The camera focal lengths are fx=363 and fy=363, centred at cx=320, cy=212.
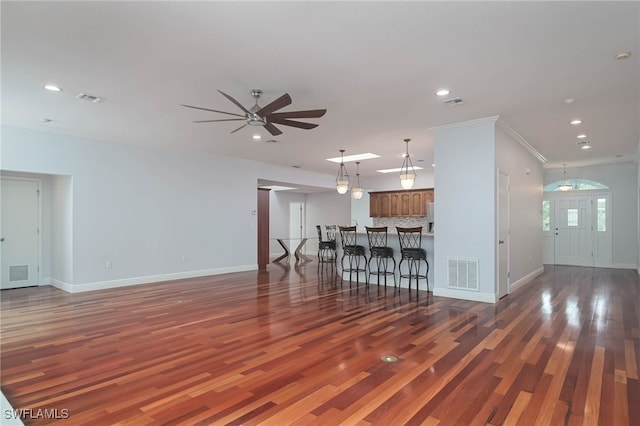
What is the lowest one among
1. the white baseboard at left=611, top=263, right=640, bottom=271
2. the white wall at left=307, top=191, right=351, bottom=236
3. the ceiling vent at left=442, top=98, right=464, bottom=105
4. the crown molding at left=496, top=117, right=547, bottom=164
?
the white baseboard at left=611, top=263, right=640, bottom=271

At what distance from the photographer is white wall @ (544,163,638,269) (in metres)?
8.87

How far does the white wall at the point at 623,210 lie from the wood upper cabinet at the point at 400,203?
4330mm

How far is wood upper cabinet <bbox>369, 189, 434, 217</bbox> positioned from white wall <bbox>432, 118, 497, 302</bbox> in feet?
16.9

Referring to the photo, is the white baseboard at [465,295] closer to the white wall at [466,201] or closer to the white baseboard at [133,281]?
the white wall at [466,201]

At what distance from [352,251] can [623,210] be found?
23.8ft

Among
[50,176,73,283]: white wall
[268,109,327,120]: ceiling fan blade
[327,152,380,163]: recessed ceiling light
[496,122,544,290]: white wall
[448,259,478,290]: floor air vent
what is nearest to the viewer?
[268,109,327,120]: ceiling fan blade

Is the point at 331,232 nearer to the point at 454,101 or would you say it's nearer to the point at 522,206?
the point at 522,206

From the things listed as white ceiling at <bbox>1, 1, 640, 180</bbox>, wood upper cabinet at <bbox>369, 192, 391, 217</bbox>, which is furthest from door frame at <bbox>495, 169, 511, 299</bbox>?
wood upper cabinet at <bbox>369, 192, 391, 217</bbox>

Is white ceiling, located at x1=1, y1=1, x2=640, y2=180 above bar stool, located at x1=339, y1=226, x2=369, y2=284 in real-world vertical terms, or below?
above

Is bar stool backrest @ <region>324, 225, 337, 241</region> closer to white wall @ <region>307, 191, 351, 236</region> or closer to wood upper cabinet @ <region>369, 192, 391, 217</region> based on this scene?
wood upper cabinet @ <region>369, 192, 391, 217</region>

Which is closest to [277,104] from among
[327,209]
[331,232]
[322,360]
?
[322,360]

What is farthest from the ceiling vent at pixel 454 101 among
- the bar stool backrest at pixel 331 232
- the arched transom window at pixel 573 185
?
the arched transom window at pixel 573 185

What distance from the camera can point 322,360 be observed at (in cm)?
305

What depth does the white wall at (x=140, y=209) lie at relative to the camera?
6020 millimetres
